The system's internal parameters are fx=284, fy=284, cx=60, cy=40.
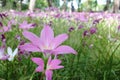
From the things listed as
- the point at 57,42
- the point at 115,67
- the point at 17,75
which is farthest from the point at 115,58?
the point at 57,42

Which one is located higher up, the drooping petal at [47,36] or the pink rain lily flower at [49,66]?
the drooping petal at [47,36]

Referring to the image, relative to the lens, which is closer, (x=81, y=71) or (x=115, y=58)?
(x=81, y=71)

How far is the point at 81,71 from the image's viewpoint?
2008 mm

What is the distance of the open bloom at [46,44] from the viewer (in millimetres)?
738

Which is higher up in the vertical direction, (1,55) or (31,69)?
(1,55)

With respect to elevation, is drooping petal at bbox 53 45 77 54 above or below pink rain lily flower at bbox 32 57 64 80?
above

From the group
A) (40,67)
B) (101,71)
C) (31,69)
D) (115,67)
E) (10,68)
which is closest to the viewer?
(40,67)

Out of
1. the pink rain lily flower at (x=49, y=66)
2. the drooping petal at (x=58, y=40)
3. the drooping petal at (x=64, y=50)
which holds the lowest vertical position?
the pink rain lily flower at (x=49, y=66)

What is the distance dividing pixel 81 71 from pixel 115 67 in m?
0.31

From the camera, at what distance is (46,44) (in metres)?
0.78

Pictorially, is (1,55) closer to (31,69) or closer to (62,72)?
(31,69)

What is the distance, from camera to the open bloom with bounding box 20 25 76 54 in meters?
0.74

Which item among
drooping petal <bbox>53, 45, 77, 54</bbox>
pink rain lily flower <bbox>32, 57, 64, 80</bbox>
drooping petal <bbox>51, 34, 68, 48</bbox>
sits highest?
drooping petal <bbox>51, 34, 68, 48</bbox>

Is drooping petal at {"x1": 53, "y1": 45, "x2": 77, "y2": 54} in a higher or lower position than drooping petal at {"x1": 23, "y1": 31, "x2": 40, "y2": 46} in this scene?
lower
